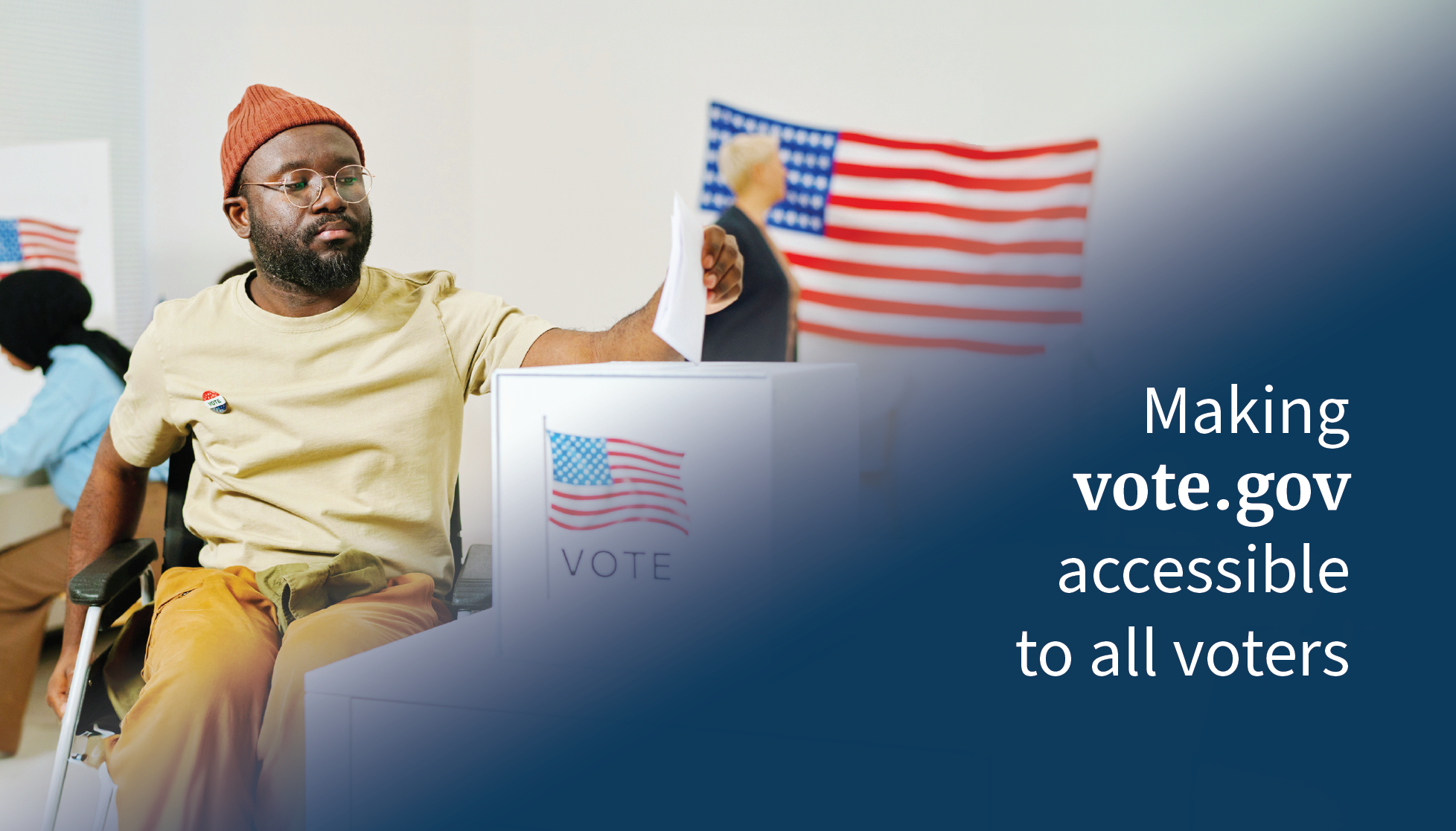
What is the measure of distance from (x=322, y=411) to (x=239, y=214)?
12.7 inches

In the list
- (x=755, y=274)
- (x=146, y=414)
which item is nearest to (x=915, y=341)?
(x=755, y=274)

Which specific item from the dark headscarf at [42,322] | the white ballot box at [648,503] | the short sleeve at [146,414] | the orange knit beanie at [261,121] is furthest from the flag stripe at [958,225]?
the white ballot box at [648,503]

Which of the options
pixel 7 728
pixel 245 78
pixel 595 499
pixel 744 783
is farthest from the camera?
pixel 245 78

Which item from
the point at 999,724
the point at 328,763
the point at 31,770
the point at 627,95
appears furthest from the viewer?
the point at 627,95

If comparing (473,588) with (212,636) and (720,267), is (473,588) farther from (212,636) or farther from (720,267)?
(720,267)

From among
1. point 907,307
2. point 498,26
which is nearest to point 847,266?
point 907,307

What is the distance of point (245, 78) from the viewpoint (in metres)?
2.57

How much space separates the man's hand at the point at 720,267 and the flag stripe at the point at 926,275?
7.83 ft

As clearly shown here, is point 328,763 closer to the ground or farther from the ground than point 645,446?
→ closer to the ground

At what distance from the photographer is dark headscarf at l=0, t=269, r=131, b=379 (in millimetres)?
2461

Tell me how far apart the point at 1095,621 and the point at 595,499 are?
1.39 feet

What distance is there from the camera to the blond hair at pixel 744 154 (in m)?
3.42

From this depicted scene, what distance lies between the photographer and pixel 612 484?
813 mm

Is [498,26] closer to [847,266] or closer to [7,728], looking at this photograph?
[847,266]
